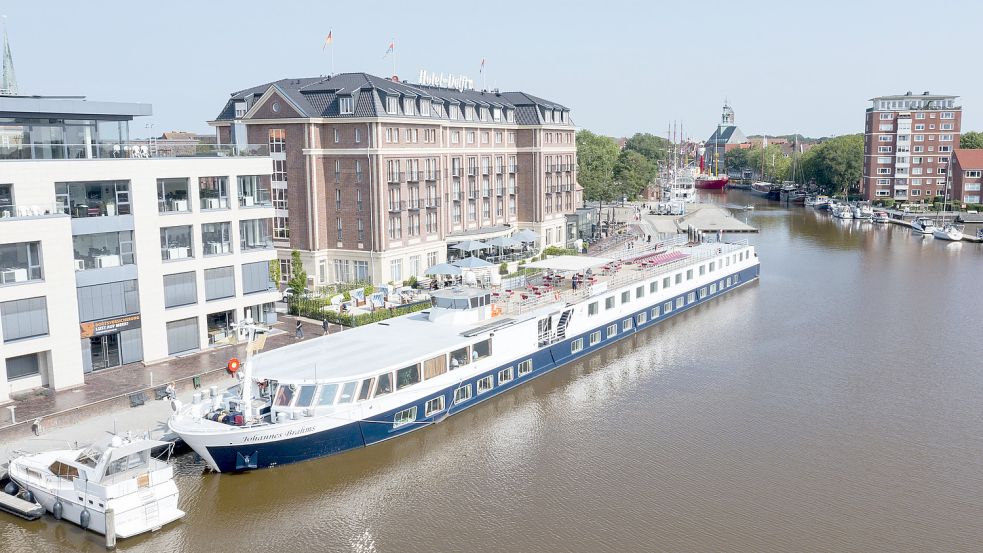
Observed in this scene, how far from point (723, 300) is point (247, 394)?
41535mm

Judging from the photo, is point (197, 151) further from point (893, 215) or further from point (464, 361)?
point (893, 215)

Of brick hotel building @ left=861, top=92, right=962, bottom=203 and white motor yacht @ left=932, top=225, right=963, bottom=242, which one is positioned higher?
brick hotel building @ left=861, top=92, right=962, bottom=203

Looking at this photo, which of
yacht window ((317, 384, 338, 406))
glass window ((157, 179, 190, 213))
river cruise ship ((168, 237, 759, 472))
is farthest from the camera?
glass window ((157, 179, 190, 213))

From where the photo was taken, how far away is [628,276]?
53.6 m

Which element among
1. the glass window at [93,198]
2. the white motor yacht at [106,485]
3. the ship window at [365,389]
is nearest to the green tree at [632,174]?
the glass window at [93,198]

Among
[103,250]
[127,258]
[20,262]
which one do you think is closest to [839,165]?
[127,258]

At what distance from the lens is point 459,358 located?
37.0 m

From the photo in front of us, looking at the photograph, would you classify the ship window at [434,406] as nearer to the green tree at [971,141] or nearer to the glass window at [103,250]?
the glass window at [103,250]

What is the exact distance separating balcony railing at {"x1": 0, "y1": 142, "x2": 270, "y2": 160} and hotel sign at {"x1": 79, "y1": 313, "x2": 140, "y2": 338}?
7.48 metres

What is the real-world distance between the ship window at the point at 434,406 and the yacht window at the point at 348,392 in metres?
3.79

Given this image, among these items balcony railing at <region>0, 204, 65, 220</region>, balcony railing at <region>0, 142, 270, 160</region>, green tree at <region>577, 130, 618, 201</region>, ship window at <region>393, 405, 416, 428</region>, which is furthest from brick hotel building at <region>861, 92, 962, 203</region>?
balcony railing at <region>0, 204, 65, 220</region>

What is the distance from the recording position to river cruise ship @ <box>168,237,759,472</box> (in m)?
30.4

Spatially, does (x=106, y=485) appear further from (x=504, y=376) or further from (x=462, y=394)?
(x=504, y=376)

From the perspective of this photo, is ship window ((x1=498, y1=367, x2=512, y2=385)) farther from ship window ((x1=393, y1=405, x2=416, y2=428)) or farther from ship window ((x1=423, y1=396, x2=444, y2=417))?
ship window ((x1=393, y1=405, x2=416, y2=428))
